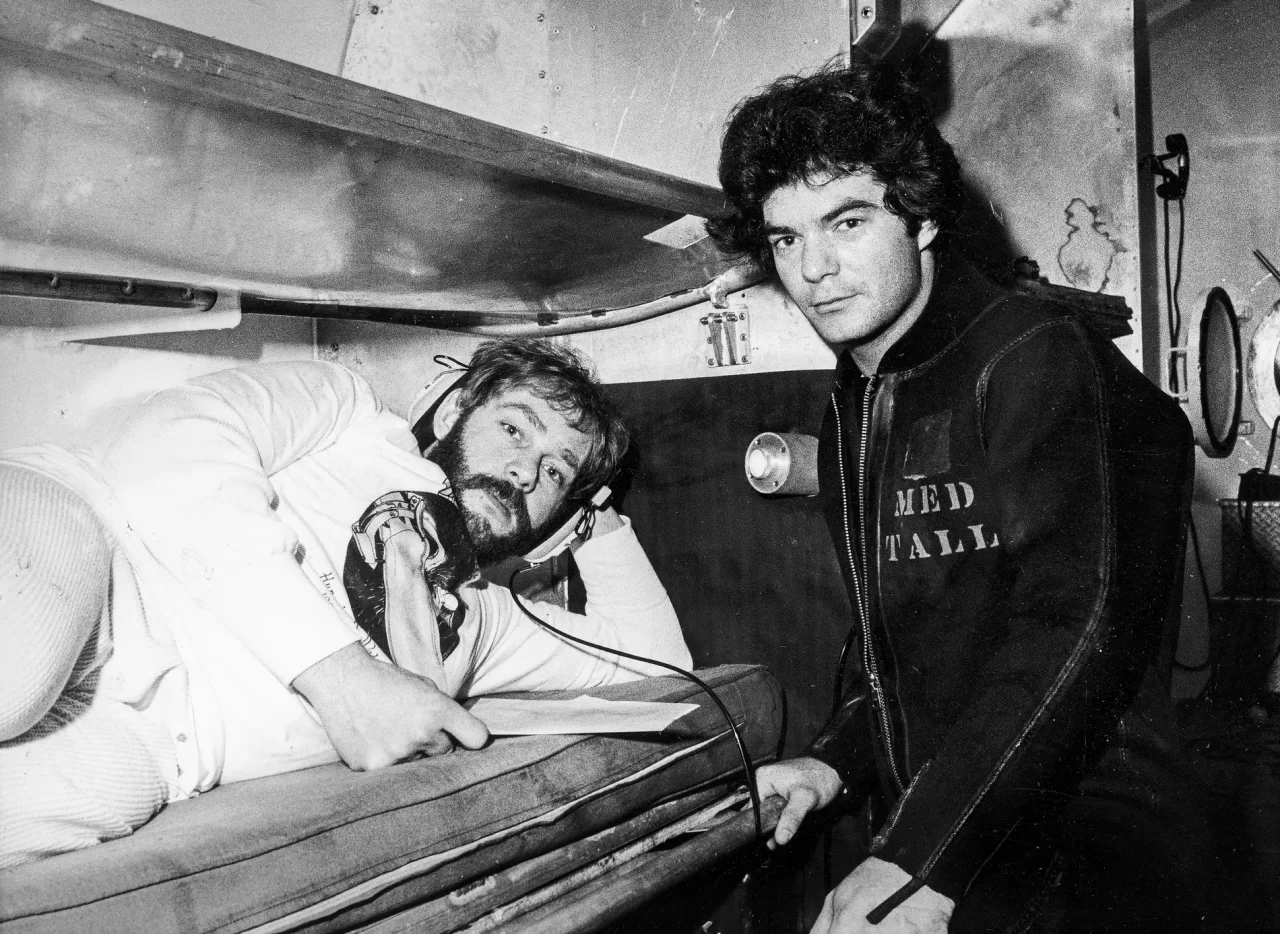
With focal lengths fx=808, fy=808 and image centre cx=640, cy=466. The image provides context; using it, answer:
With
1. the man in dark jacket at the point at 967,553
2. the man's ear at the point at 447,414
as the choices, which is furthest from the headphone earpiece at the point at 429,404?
the man in dark jacket at the point at 967,553

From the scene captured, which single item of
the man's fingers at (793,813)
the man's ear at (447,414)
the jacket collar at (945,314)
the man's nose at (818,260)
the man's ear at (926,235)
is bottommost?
the man's fingers at (793,813)

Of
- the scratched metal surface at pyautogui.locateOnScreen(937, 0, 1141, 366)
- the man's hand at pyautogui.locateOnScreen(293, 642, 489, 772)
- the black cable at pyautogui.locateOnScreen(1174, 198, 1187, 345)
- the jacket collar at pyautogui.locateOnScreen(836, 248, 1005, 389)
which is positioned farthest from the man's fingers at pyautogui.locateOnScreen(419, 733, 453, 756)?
the black cable at pyautogui.locateOnScreen(1174, 198, 1187, 345)

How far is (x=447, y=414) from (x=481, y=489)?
12 cm

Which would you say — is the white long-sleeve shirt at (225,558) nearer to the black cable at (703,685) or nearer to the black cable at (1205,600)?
the black cable at (703,685)

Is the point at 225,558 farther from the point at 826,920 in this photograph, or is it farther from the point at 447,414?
the point at 826,920

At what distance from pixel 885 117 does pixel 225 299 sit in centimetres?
77

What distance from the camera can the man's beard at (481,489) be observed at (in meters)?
0.95

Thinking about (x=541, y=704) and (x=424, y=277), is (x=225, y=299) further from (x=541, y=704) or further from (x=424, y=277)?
(x=541, y=704)

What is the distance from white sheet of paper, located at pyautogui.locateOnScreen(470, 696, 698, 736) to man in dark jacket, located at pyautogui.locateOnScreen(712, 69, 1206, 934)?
19 cm

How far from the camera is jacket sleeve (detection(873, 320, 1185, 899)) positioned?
27.5 inches

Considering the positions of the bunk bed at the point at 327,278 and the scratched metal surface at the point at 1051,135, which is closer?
the bunk bed at the point at 327,278

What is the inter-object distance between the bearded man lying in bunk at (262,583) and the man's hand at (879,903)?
1.16 feet

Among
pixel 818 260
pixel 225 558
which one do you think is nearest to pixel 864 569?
pixel 818 260

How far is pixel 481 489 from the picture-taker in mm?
953
